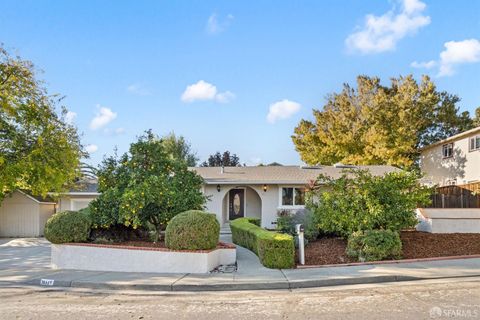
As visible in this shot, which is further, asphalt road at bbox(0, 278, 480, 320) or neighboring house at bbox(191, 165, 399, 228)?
neighboring house at bbox(191, 165, 399, 228)

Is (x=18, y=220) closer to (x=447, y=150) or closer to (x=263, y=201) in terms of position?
(x=263, y=201)

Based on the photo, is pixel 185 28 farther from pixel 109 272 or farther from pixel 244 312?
pixel 244 312

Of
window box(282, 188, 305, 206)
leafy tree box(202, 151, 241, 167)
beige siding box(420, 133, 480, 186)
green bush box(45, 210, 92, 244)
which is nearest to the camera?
green bush box(45, 210, 92, 244)

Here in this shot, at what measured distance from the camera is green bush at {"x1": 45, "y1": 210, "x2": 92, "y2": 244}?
10211 mm

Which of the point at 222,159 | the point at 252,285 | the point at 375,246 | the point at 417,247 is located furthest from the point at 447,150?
the point at 222,159

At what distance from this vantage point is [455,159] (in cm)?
2284

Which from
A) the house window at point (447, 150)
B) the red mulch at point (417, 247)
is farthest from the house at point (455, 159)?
the red mulch at point (417, 247)

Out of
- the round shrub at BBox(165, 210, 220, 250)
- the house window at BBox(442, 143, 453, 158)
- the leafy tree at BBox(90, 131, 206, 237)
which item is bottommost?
the round shrub at BBox(165, 210, 220, 250)

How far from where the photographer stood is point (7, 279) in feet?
28.9

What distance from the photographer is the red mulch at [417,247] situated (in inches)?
405

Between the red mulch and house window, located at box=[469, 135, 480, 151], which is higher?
house window, located at box=[469, 135, 480, 151]

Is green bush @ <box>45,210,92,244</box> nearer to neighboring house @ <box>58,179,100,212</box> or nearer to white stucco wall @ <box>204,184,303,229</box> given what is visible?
white stucco wall @ <box>204,184,303,229</box>

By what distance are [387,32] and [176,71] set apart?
8.21 m

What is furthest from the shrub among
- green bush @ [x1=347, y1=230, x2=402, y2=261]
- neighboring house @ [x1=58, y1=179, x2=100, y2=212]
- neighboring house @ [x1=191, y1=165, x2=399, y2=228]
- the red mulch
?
neighboring house @ [x1=58, y1=179, x2=100, y2=212]
